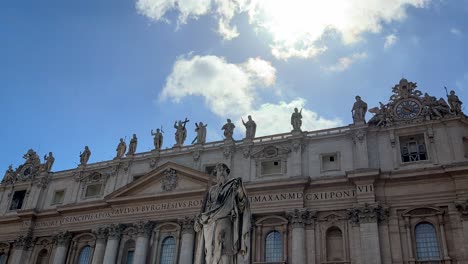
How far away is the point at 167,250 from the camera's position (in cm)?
3469

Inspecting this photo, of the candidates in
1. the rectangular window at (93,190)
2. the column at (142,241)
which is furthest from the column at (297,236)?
the rectangular window at (93,190)

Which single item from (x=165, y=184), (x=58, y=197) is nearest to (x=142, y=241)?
(x=165, y=184)

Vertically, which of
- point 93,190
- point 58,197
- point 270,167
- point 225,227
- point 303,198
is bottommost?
point 225,227

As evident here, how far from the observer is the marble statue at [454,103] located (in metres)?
31.1

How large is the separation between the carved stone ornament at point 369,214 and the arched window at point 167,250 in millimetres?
13146

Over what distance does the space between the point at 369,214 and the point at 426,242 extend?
11.9ft

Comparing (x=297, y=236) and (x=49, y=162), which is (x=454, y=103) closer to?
(x=297, y=236)

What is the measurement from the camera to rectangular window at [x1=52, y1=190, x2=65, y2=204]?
41.7 metres

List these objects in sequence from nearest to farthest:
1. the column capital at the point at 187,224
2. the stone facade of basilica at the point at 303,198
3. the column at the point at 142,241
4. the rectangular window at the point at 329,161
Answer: the stone facade of basilica at the point at 303,198 → the rectangular window at the point at 329,161 → the column capital at the point at 187,224 → the column at the point at 142,241

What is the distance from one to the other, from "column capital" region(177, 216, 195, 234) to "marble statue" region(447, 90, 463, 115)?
63.0 ft

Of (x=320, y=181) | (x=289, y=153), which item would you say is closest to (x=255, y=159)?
(x=289, y=153)

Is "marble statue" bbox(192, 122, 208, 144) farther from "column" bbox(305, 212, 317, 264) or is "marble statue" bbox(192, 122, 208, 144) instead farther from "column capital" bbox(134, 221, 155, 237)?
"column" bbox(305, 212, 317, 264)

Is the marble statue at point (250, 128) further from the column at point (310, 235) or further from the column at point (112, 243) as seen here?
the column at point (112, 243)

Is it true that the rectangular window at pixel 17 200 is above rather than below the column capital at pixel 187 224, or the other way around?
above
